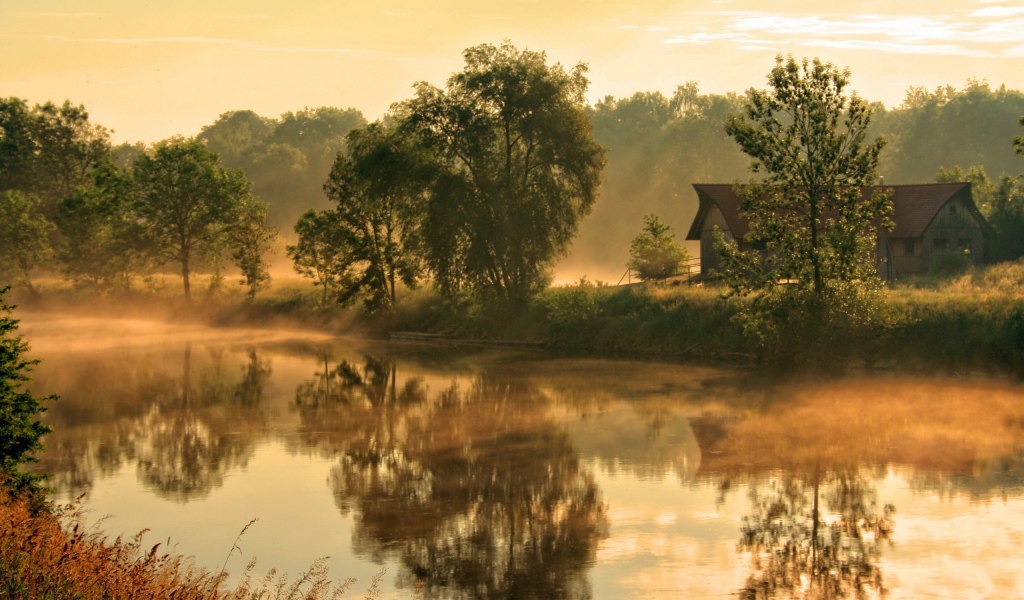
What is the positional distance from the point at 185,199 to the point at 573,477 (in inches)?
2053

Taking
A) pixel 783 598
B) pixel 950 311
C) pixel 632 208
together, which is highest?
pixel 632 208

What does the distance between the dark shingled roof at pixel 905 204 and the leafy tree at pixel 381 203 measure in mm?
17466

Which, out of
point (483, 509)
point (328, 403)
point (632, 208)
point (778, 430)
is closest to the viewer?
point (483, 509)

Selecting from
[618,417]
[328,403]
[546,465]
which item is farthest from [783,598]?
[328,403]

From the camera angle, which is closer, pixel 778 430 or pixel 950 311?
pixel 778 430

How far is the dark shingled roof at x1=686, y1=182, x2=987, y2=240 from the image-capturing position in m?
60.8

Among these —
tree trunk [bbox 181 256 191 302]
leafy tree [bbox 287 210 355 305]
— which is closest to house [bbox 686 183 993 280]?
leafy tree [bbox 287 210 355 305]

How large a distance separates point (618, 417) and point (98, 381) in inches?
800

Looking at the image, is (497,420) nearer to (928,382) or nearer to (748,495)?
(748,495)

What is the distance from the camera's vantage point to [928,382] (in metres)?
34.7

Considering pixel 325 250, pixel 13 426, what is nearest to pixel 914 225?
pixel 325 250

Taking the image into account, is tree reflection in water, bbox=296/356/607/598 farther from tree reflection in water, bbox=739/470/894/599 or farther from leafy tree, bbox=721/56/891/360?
leafy tree, bbox=721/56/891/360

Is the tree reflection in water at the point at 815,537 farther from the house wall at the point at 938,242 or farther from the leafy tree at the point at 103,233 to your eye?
the leafy tree at the point at 103,233

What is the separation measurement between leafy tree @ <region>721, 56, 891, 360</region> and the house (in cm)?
2169
